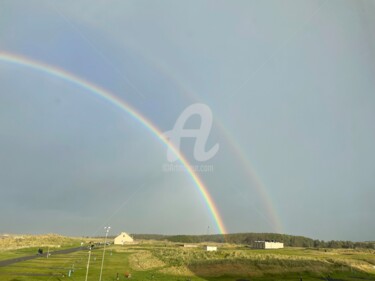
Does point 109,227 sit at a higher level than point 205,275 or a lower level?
higher

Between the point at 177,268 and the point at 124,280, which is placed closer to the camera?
the point at 124,280

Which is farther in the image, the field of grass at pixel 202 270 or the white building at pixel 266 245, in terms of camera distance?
the white building at pixel 266 245

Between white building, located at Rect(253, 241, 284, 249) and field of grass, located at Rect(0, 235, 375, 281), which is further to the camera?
white building, located at Rect(253, 241, 284, 249)

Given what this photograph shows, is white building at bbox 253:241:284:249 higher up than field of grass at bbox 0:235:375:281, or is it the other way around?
white building at bbox 253:241:284:249

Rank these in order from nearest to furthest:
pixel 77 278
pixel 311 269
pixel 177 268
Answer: pixel 77 278 < pixel 177 268 < pixel 311 269

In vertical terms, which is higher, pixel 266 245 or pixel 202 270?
pixel 266 245

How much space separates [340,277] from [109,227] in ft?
177

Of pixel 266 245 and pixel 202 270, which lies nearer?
pixel 202 270

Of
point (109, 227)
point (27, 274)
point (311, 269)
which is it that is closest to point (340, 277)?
point (311, 269)

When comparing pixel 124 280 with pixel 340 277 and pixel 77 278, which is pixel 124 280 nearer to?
pixel 77 278

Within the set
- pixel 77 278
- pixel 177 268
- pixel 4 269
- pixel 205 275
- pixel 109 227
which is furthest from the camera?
pixel 177 268

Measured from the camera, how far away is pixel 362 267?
94.4m

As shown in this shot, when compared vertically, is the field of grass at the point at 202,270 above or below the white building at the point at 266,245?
below

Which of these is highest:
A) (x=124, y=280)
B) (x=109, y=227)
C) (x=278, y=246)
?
(x=278, y=246)
